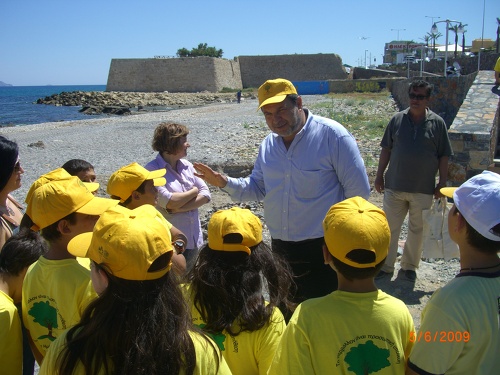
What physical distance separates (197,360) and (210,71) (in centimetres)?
6426

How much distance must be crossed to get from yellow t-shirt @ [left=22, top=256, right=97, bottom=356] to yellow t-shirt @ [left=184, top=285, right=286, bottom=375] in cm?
64

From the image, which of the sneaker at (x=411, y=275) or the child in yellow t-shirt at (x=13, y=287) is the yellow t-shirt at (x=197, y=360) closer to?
the child in yellow t-shirt at (x=13, y=287)

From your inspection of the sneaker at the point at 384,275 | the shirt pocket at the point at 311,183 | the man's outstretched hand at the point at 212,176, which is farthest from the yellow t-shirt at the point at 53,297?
the sneaker at the point at 384,275

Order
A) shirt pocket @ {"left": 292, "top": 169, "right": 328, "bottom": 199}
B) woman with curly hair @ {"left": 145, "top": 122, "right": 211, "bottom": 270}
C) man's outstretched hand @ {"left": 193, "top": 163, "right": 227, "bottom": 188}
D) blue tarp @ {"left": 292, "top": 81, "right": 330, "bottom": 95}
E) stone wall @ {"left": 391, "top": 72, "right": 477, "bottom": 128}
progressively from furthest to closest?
blue tarp @ {"left": 292, "top": 81, "right": 330, "bottom": 95}
stone wall @ {"left": 391, "top": 72, "right": 477, "bottom": 128}
woman with curly hair @ {"left": 145, "top": 122, "right": 211, "bottom": 270}
man's outstretched hand @ {"left": 193, "top": 163, "right": 227, "bottom": 188}
shirt pocket @ {"left": 292, "top": 169, "right": 328, "bottom": 199}

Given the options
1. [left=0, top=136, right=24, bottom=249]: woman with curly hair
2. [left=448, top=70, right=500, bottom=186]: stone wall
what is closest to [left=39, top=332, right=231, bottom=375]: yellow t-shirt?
[left=0, top=136, right=24, bottom=249]: woman with curly hair

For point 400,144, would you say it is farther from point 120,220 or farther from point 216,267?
point 120,220

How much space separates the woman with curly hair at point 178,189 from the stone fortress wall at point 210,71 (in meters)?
60.2

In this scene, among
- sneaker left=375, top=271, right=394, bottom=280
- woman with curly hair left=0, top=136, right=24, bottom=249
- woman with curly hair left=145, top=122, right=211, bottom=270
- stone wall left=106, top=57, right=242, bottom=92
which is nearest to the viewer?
woman with curly hair left=0, top=136, right=24, bottom=249

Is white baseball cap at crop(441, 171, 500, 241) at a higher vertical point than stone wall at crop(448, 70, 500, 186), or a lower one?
higher

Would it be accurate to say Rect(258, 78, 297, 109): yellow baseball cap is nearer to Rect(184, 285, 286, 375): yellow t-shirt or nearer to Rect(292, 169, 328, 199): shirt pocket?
Rect(292, 169, 328, 199): shirt pocket

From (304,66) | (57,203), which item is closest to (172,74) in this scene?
(304,66)

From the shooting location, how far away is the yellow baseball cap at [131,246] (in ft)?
5.16

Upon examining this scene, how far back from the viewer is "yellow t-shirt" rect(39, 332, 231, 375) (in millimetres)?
1542

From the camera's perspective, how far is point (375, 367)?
5.99 ft
